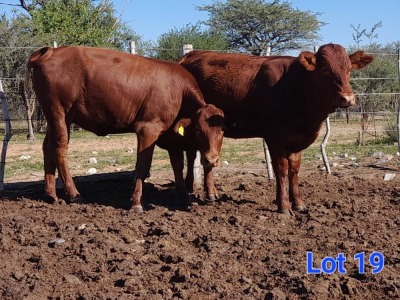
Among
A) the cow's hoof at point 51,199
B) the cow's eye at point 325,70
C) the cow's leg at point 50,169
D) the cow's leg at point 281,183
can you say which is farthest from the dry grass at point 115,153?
the cow's eye at point 325,70

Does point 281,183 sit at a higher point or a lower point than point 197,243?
higher

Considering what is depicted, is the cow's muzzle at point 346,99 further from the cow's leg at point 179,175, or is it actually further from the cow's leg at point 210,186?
the cow's leg at point 179,175

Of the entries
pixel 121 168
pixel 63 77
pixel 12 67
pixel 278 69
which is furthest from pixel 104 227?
pixel 12 67

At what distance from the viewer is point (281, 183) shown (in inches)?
288

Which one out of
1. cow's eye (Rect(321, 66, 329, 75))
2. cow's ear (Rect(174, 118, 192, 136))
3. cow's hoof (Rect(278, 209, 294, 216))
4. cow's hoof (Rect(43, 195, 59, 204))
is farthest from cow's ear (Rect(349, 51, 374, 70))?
cow's hoof (Rect(43, 195, 59, 204))

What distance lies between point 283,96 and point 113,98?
2.19 m

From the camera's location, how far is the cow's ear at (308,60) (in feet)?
22.9

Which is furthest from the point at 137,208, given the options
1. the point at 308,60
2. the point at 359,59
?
the point at 359,59

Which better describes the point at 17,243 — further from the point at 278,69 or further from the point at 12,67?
the point at 12,67

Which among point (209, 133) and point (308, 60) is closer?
point (308, 60)

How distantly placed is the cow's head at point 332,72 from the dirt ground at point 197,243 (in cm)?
138

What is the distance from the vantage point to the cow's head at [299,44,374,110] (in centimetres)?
668

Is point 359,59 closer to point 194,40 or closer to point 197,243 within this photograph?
point 197,243

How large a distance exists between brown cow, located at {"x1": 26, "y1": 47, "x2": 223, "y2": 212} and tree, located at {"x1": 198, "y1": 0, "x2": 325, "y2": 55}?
29.0 metres
